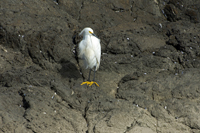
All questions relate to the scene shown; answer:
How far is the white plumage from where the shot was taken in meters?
5.71

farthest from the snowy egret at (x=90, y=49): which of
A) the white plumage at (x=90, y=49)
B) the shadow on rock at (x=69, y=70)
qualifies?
the shadow on rock at (x=69, y=70)

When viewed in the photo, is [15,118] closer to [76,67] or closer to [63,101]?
[63,101]

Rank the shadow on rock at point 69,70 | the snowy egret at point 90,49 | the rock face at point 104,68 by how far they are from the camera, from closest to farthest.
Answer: the rock face at point 104,68
the snowy egret at point 90,49
the shadow on rock at point 69,70

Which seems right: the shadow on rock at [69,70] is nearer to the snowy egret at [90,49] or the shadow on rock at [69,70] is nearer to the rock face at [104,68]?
the rock face at [104,68]

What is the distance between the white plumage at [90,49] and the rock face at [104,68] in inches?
16.6

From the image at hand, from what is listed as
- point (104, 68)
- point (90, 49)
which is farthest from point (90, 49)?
point (104, 68)

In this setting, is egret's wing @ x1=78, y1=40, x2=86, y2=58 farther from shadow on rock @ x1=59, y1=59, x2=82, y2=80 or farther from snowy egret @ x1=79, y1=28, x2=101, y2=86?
shadow on rock @ x1=59, y1=59, x2=82, y2=80

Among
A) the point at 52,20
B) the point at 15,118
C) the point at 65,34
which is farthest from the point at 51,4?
the point at 15,118

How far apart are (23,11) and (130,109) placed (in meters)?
4.11

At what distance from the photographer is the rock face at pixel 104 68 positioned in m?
4.43

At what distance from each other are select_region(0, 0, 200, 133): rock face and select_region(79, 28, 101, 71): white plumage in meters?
0.42

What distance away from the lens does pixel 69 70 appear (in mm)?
6027

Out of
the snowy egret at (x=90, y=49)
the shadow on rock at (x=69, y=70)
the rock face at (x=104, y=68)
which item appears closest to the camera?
the rock face at (x=104, y=68)

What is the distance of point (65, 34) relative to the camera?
6.38 meters
